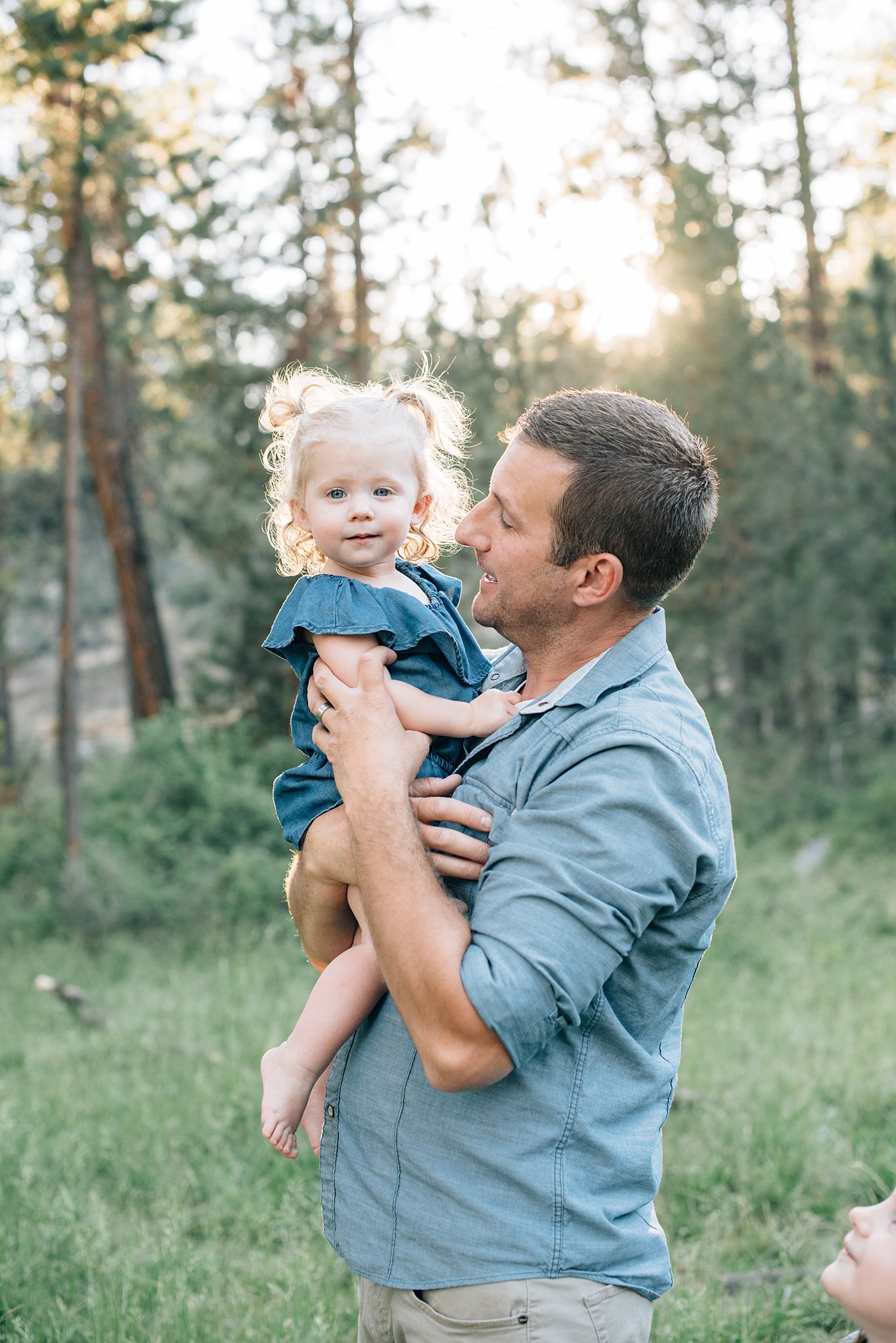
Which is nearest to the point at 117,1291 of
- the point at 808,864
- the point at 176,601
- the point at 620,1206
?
the point at 620,1206

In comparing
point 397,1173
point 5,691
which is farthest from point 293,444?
point 5,691

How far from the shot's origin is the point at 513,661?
2.36 meters

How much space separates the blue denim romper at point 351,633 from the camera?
225cm

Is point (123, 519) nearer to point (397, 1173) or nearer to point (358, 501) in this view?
point (358, 501)

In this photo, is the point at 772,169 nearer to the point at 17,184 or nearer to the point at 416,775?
the point at 17,184

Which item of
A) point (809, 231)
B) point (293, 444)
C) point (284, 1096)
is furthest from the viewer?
point (809, 231)

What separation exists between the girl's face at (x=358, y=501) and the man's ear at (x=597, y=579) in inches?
20.7

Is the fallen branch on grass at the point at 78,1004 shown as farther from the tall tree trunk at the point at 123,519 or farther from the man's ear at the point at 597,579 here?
the tall tree trunk at the point at 123,519

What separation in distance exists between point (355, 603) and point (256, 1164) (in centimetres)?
309

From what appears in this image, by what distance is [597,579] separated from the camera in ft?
6.57

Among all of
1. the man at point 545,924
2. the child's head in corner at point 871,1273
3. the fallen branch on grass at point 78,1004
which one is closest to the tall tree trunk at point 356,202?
the fallen branch on grass at point 78,1004

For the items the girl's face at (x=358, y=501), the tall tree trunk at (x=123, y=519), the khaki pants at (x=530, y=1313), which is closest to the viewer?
the khaki pants at (x=530, y=1313)

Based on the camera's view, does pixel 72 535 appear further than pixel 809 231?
No

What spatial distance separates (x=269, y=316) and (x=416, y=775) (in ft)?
39.5
